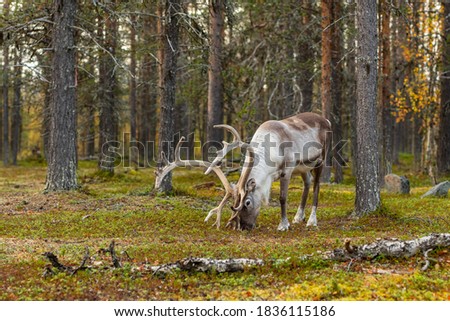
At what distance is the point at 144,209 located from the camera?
13.8 m

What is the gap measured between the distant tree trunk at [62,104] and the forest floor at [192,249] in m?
0.84

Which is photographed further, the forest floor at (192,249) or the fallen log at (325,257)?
the fallen log at (325,257)

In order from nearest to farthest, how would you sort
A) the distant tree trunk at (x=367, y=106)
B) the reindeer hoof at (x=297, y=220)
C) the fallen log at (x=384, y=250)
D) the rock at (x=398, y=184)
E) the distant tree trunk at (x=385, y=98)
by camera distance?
the fallen log at (x=384, y=250) → the distant tree trunk at (x=367, y=106) → the reindeer hoof at (x=297, y=220) → the rock at (x=398, y=184) → the distant tree trunk at (x=385, y=98)

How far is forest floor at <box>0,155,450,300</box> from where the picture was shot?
6.54 meters

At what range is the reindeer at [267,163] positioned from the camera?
35.7 feet

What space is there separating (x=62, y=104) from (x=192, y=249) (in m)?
9.47

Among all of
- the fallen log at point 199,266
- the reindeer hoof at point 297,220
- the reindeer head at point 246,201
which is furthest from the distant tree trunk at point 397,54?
the fallen log at point 199,266

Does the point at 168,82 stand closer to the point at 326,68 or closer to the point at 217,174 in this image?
the point at 217,174

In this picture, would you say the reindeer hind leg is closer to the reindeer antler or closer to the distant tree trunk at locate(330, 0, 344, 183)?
the reindeer antler

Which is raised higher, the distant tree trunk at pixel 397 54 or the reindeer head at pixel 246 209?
the distant tree trunk at pixel 397 54

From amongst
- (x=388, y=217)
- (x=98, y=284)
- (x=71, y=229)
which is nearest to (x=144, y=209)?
(x=71, y=229)

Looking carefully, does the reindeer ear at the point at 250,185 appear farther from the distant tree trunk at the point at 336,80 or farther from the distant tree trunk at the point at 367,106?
the distant tree trunk at the point at 336,80

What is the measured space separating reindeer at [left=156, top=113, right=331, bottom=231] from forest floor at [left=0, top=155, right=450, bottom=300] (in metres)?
0.38

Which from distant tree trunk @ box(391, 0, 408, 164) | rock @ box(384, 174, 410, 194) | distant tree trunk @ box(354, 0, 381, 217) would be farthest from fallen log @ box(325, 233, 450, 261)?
distant tree trunk @ box(391, 0, 408, 164)
